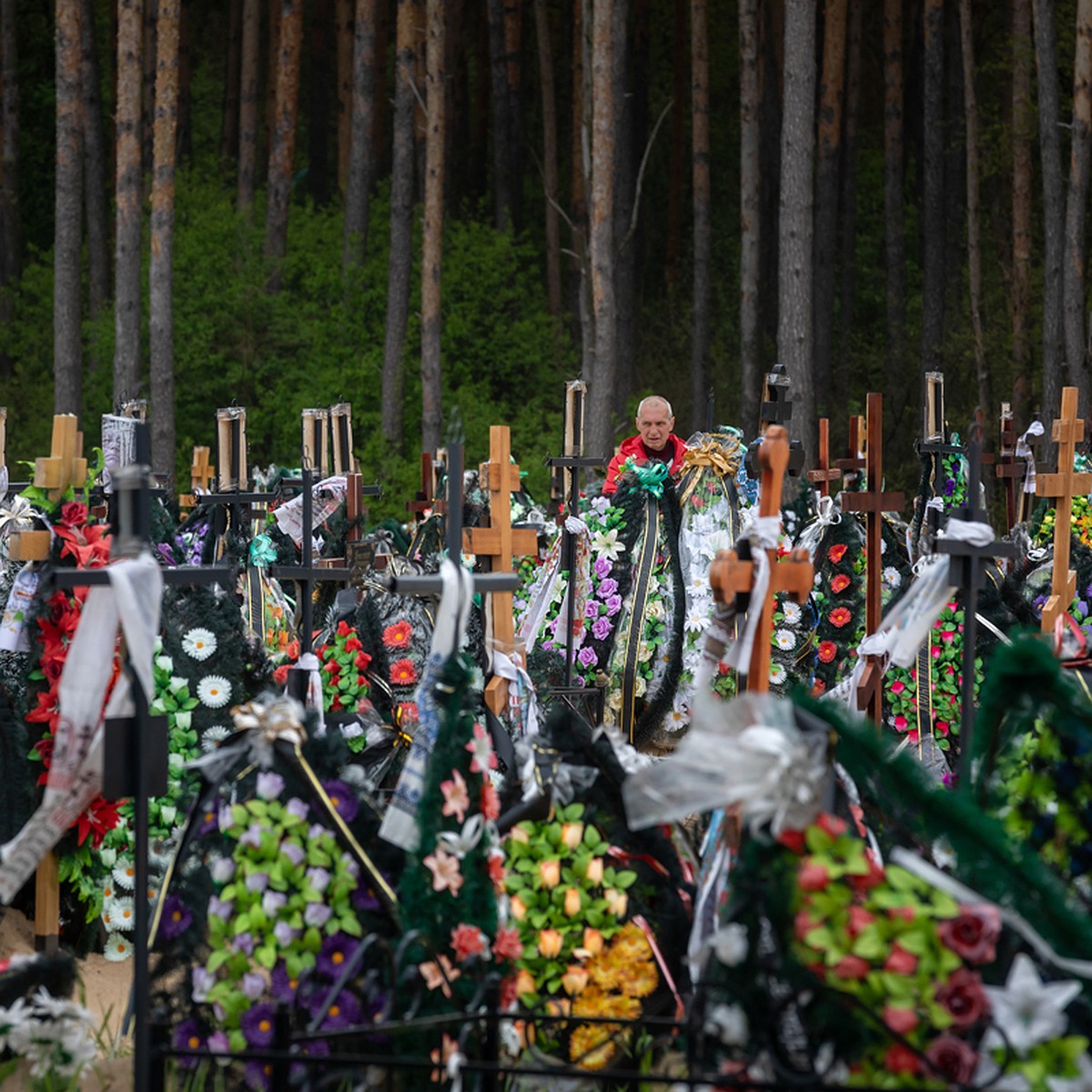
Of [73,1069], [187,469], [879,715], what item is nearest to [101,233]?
[187,469]

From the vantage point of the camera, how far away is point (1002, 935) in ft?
11.0

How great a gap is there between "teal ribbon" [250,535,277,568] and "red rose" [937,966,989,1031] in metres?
6.06

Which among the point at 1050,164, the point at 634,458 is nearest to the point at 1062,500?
the point at 634,458

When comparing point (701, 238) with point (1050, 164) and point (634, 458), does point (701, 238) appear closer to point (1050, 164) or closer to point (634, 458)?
point (1050, 164)

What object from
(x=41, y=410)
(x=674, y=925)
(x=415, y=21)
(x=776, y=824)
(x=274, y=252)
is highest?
(x=415, y=21)

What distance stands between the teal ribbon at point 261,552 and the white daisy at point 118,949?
2488 mm

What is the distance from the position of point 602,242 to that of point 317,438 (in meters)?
7.07

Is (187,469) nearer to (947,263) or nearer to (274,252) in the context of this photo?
(274,252)

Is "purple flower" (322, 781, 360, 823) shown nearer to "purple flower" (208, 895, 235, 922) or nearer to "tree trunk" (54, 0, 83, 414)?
"purple flower" (208, 895, 235, 922)

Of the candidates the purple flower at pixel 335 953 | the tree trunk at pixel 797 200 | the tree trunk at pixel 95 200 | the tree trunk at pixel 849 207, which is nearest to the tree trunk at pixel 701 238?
the tree trunk at pixel 849 207

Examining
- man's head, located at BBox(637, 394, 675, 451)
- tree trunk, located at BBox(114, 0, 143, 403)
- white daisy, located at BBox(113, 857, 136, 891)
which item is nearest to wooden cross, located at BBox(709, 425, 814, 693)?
white daisy, located at BBox(113, 857, 136, 891)

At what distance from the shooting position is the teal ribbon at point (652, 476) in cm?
911

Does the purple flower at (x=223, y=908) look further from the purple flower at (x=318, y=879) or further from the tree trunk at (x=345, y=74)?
the tree trunk at (x=345, y=74)

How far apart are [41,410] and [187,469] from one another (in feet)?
13.5
